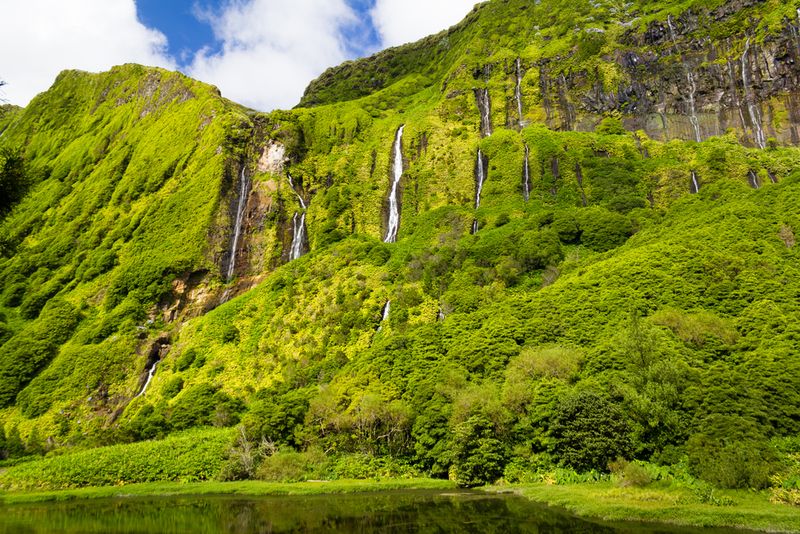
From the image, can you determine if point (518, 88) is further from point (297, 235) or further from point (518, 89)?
point (297, 235)

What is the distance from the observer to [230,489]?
1628 inches

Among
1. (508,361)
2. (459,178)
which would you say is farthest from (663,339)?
(459,178)

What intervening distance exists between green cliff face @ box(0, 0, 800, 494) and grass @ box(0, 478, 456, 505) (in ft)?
11.9

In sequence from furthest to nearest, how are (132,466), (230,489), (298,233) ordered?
(298,233) → (132,466) → (230,489)

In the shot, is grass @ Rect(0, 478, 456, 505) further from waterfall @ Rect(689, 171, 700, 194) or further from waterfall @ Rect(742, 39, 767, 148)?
waterfall @ Rect(742, 39, 767, 148)

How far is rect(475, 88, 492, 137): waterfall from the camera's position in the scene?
111 meters

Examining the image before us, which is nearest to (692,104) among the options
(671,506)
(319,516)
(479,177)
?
(479,177)

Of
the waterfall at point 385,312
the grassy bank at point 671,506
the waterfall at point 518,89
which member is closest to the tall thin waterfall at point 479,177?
the waterfall at point 518,89

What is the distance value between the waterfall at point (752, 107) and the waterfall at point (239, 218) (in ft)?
284

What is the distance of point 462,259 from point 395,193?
1292 inches

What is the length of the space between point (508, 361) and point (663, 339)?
40.8 feet

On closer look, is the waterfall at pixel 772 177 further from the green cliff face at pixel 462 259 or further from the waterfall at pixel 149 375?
the waterfall at pixel 149 375

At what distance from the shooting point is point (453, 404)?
43.3m

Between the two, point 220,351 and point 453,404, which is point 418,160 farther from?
point 453,404
